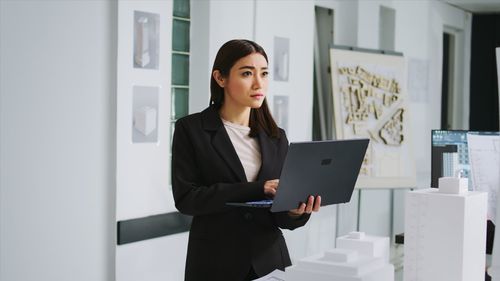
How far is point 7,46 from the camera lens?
3139 millimetres

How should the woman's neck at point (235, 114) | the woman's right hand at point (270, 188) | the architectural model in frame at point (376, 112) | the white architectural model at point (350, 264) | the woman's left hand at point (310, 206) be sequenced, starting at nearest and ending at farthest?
the white architectural model at point (350, 264), the woman's left hand at point (310, 206), the woman's right hand at point (270, 188), the woman's neck at point (235, 114), the architectural model in frame at point (376, 112)

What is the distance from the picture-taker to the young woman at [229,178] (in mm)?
2135

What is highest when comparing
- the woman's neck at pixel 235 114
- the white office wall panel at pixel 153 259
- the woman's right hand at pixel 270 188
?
the woman's neck at pixel 235 114

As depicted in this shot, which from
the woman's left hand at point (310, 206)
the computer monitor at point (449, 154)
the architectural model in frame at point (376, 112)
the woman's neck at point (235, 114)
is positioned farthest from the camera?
the architectural model in frame at point (376, 112)

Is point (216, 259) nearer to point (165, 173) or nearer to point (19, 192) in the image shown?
point (19, 192)

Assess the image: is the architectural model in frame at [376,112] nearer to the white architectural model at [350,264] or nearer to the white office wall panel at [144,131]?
the white office wall panel at [144,131]

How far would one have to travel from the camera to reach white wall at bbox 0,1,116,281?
317 centimetres

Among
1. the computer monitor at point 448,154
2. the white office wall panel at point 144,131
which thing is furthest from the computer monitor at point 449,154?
the white office wall panel at point 144,131

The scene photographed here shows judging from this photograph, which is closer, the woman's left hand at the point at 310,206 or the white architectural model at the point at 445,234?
the white architectural model at the point at 445,234

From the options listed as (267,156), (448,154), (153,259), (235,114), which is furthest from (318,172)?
(153,259)

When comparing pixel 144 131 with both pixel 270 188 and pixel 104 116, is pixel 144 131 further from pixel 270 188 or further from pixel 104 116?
pixel 270 188

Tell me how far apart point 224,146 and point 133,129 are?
166 cm

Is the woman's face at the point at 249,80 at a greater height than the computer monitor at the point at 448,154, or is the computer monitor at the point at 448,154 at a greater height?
the woman's face at the point at 249,80

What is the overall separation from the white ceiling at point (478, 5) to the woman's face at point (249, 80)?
6079mm
